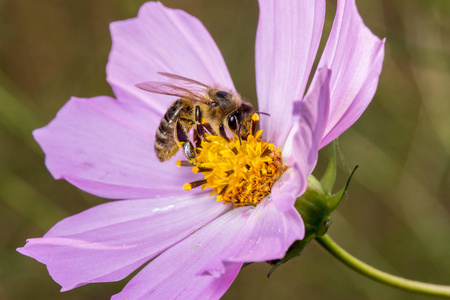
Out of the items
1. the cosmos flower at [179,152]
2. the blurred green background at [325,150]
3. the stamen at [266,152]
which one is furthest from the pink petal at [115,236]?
the blurred green background at [325,150]

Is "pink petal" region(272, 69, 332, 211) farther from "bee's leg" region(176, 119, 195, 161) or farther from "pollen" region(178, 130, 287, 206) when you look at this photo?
"bee's leg" region(176, 119, 195, 161)

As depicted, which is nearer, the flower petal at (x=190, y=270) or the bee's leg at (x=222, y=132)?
the flower petal at (x=190, y=270)

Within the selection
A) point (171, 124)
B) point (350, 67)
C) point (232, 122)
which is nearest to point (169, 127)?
point (171, 124)

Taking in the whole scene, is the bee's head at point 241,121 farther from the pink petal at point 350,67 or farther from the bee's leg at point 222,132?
the pink petal at point 350,67

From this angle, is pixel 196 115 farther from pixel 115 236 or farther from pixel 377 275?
pixel 377 275

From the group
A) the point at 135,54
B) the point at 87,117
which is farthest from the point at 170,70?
the point at 87,117
